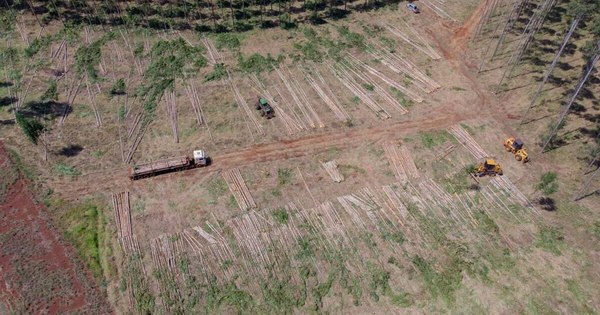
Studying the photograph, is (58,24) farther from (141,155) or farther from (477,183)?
(477,183)

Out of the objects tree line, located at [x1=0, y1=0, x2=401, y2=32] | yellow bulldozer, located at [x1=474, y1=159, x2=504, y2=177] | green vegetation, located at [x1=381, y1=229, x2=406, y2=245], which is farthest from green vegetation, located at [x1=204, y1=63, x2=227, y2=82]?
yellow bulldozer, located at [x1=474, y1=159, x2=504, y2=177]

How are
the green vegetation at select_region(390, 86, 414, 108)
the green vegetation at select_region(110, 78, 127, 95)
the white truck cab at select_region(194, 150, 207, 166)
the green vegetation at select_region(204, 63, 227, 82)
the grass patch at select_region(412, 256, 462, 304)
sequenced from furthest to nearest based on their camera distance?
the green vegetation at select_region(204, 63, 227, 82), the green vegetation at select_region(390, 86, 414, 108), the green vegetation at select_region(110, 78, 127, 95), the white truck cab at select_region(194, 150, 207, 166), the grass patch at select_region(412, 256, 462, 304)

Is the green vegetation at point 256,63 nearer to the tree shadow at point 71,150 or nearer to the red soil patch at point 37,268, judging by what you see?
the tree shadow at point 71,150

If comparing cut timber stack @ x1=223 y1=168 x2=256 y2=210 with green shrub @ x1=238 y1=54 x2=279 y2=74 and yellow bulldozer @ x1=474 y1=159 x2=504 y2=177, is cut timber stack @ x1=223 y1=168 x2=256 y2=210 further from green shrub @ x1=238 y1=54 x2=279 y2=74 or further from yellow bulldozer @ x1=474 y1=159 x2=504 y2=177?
yellow bulldozer @ x1=474 y1=159 x2=504 y2=177

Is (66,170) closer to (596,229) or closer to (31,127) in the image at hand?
(31,127)

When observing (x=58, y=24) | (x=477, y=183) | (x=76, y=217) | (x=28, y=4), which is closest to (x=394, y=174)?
(x=477, y=183)
